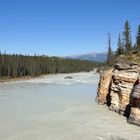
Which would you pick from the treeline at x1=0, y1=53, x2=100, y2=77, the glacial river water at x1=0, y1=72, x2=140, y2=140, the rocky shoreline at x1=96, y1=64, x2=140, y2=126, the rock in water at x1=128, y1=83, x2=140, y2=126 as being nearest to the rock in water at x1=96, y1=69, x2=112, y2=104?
the glacial river water at x1=0, y1=72, x2=140, y2=140

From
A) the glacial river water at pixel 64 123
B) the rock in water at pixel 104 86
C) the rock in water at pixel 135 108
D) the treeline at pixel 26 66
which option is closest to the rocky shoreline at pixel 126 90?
the rock in water at pixel 135 108

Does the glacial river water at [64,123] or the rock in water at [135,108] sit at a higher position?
the rock in water at [135,108]

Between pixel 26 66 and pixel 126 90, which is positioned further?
pixel 26 66

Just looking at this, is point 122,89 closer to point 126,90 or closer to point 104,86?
point 126,90

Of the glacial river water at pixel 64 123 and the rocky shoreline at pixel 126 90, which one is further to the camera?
the rocky shoreline at pixel 126 90

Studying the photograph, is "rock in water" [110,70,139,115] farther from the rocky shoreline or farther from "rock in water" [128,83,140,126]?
"rock in water" [128,83,140,126]

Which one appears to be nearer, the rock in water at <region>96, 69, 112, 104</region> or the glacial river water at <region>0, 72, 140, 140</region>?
the glacial river water at <region>0, 72, 140, 140</region>

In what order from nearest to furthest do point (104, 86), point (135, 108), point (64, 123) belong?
1. point (135, 108)
2. point (64, 123)
3. point (104, 86)

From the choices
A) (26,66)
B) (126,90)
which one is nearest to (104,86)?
(126,90)

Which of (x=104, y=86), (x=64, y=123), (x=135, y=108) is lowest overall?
(x=64, y=123)

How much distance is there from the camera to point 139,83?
2386 centimetres

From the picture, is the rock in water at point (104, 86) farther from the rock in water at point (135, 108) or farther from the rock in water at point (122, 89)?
the rock in water at point (135, 108)

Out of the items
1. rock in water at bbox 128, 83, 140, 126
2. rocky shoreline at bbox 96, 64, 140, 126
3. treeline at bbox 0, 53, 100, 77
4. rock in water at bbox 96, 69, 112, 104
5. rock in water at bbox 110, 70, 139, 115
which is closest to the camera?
rock in water at bbox 128, 83, 140, 126

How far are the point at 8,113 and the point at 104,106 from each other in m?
9.63
